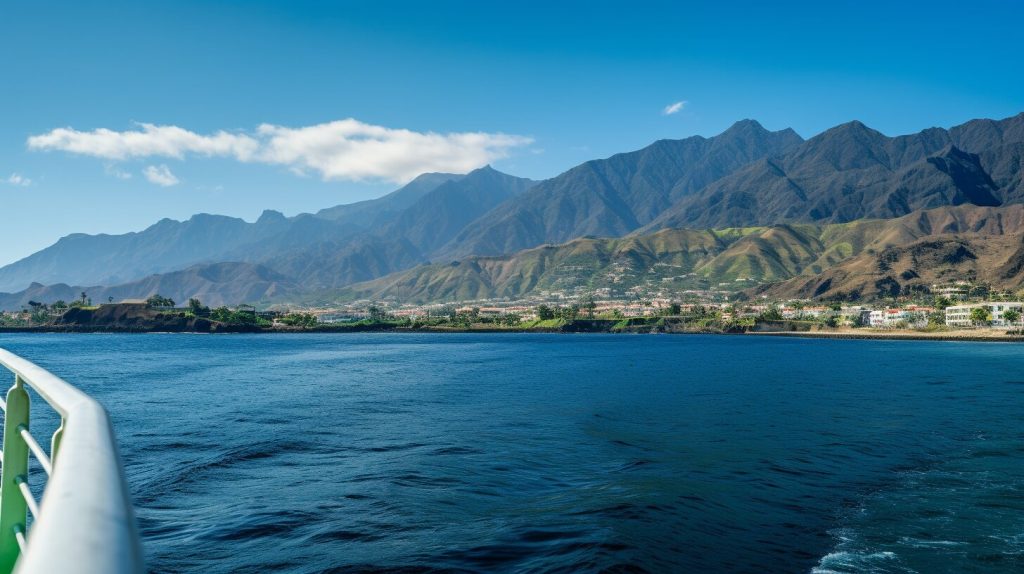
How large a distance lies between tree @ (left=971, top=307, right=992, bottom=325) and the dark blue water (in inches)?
5517

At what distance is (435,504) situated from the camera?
19.3 m

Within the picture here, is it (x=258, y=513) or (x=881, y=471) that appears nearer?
(x=258, y=513)

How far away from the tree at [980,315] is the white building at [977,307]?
1259 mm

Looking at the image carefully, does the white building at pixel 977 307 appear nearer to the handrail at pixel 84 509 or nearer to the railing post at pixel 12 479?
the railing post at pixel 12 479

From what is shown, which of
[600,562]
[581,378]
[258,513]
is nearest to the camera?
[600,562]

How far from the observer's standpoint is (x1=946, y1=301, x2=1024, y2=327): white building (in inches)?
6521

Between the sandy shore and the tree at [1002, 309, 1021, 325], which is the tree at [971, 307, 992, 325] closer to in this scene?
the tree at [1002, 309, 1021, 325]

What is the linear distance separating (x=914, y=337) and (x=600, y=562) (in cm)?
17813

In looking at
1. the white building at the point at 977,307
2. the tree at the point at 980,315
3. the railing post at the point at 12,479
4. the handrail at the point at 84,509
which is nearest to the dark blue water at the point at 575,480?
the railing post at the point at 12,479

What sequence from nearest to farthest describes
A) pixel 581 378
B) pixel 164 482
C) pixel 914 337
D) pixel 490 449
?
pixel 164 482 < pixel 490 449 < pixel 581 378 < pixel 914 337

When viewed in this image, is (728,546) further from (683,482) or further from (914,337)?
(914,337)

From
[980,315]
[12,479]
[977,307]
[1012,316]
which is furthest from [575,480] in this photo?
[977,307]

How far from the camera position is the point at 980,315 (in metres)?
167

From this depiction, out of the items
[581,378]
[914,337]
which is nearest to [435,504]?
[581,378]
